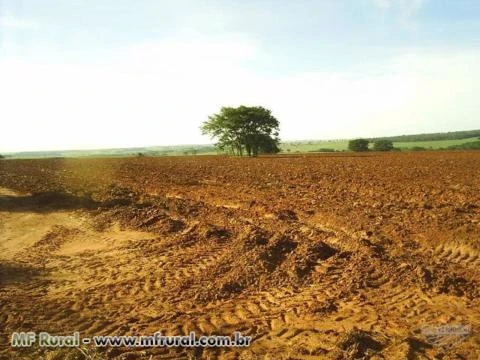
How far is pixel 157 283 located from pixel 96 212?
26.3 ft

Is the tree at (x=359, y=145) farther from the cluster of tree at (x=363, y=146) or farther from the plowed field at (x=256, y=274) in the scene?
the plowed field at (x=256, y=274)

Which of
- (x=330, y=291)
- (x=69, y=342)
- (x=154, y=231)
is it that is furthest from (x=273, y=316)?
(x=154, y=231)

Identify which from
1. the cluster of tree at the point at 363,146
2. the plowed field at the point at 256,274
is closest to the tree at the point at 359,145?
the cluster of tree at the point at 363,146

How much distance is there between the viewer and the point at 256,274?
8.64 meters

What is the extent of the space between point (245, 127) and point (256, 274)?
50.8 meters

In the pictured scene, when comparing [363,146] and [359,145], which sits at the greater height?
[359,145]

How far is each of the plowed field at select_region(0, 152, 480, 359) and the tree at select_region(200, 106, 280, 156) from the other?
140 ft

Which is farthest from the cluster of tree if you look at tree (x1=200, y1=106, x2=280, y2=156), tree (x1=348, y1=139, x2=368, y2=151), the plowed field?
the plowed field

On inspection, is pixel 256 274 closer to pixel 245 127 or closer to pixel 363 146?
pixel 245 127

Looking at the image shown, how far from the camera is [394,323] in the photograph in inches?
252

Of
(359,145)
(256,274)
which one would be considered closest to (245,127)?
(359,145)

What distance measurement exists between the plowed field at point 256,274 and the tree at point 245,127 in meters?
42.7

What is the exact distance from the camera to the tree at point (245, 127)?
58094 millimetres

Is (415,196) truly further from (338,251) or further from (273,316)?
(273,316)
